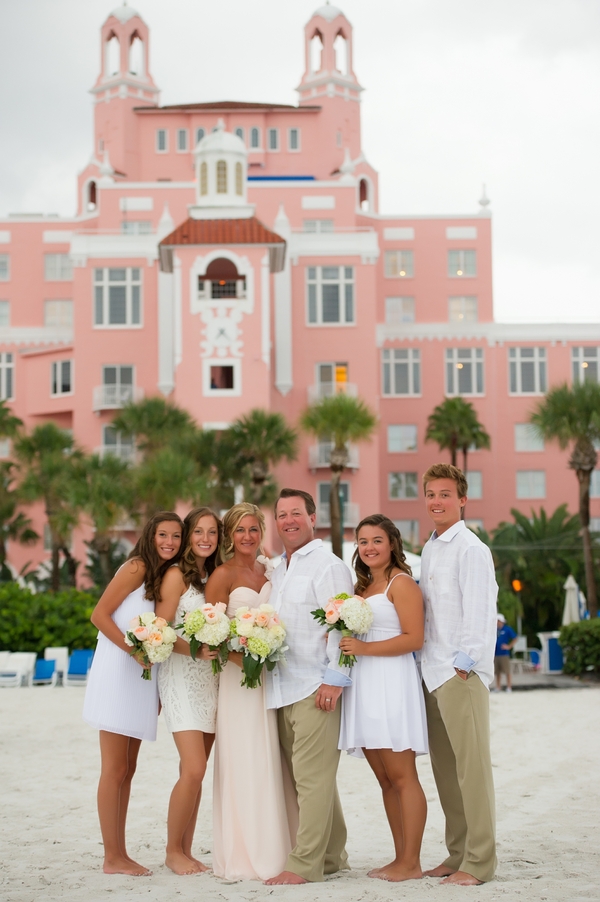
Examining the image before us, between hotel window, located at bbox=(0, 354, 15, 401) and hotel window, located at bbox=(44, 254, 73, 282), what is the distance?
15.8ft

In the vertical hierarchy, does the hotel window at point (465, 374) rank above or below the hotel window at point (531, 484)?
above

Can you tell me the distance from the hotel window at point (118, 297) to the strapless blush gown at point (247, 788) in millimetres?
38551

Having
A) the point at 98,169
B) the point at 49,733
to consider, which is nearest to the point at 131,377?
the point at 98,169

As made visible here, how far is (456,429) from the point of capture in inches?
1806

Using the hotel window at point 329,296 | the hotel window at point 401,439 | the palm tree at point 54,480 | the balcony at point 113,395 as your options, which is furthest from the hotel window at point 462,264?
the palm tree at point 54,480

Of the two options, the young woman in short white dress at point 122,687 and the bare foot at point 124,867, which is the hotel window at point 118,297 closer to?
the young woman in short white dress at point 122,687

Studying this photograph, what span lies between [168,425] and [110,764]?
1068 inches

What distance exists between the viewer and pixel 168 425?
33812 millimetres

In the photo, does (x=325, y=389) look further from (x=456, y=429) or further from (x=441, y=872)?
(x=441, y=872)

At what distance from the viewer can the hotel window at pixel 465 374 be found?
49.7 m

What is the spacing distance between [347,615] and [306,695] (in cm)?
65

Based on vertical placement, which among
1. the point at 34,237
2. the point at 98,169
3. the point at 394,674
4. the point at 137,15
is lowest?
the point at 394,674

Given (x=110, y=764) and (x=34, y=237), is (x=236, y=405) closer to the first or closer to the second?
(x=34, y=237)

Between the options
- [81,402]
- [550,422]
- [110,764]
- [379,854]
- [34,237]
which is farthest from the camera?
[34,237]
